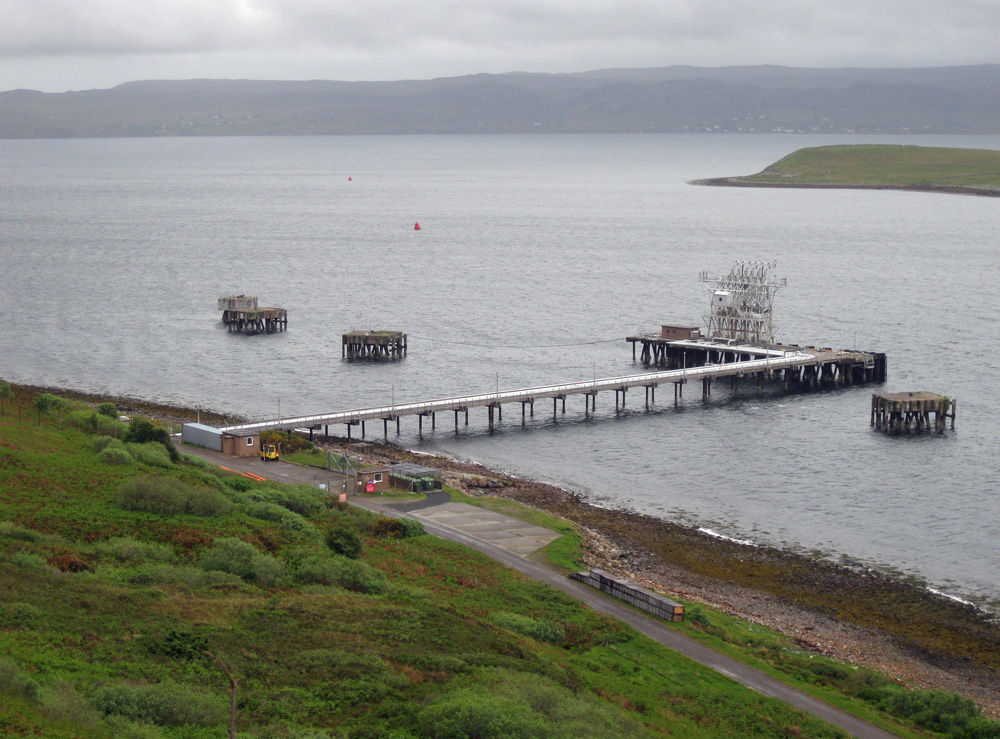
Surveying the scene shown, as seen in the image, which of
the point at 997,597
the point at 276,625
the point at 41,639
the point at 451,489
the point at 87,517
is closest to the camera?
the point at 41,639

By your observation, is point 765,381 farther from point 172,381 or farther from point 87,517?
point 87,517

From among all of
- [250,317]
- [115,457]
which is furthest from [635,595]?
[250,317]

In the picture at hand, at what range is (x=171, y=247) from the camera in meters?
192

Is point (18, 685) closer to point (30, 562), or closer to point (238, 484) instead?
point (30, 562)

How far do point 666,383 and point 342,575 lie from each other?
193 ft

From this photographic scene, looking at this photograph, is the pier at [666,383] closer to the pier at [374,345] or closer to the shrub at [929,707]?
the pier at [374,345]

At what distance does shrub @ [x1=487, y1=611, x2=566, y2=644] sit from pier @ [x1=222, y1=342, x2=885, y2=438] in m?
35.2

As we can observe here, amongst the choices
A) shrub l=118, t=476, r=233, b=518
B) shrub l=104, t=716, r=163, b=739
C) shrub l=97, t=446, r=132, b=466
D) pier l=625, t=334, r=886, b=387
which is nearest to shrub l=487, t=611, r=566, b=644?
shrub l=118, t=476, r=233, b=518

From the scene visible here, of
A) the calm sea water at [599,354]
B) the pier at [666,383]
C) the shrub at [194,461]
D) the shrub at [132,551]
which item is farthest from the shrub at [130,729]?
the pier at [666,383]

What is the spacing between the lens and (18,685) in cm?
2839

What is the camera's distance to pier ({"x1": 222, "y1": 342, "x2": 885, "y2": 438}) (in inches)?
3177

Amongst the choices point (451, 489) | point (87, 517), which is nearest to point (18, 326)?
point (451, 489)

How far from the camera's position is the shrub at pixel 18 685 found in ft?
92.5

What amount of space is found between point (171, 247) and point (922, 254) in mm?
118919
